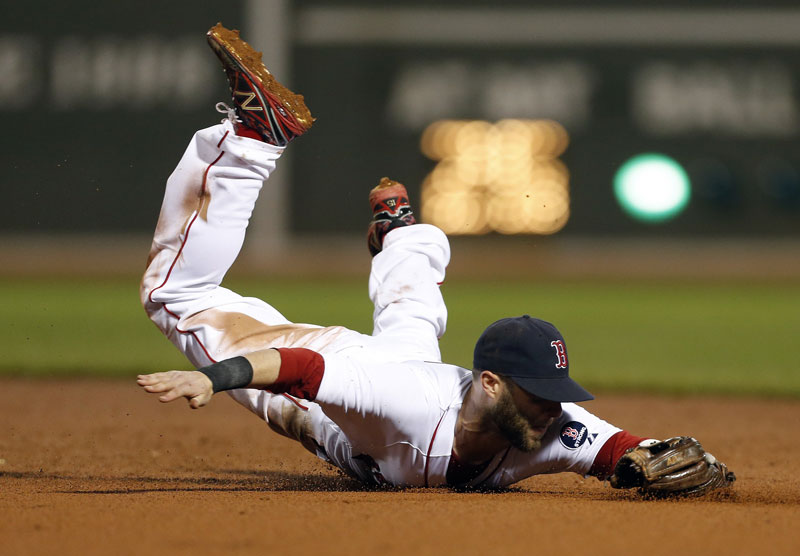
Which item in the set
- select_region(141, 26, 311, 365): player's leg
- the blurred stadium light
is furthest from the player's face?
the blurred stadium light

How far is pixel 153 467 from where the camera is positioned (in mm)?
4195

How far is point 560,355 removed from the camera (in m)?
3.04

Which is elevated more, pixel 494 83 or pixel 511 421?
pixel 494 83

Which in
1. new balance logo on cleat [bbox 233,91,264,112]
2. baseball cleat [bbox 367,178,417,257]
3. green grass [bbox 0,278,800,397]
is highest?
new balance logo on cleat [bbox 233,91,264,112]

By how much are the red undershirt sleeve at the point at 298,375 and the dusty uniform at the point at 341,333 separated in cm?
16

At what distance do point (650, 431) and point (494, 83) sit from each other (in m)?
10.4

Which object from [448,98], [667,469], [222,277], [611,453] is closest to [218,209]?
[222,277]

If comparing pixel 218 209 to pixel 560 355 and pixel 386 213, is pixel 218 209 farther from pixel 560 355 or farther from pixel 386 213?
pixel 560 355

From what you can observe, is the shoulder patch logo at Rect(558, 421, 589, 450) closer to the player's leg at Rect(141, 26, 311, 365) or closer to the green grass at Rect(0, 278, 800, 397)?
the player's leg at Rect(141, 26, 311, 365)

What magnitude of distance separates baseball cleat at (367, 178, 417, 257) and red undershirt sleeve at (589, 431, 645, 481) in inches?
48.1

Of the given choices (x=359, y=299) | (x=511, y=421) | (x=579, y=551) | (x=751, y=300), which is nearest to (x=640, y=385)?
(x=511, y=421)

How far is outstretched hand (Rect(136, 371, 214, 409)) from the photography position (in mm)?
2652

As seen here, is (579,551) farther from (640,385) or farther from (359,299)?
(359,299)

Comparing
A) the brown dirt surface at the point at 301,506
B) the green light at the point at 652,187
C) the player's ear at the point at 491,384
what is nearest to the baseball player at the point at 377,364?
the player's ear at the point at 491,384
